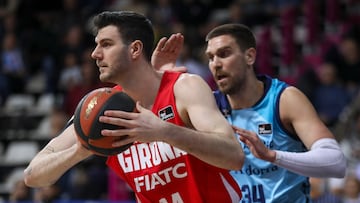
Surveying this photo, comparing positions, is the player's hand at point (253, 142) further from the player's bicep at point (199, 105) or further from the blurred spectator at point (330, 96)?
the blurred spectator at point (330, 96)

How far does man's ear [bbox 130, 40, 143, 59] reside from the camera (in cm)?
435

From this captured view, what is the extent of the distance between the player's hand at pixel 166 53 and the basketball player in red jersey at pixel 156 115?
48 centimetres

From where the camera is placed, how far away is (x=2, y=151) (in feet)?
43.1

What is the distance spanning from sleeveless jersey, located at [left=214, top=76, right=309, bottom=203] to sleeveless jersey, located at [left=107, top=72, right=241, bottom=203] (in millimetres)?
868

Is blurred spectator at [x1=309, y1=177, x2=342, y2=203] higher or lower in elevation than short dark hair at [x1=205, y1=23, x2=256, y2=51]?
lower

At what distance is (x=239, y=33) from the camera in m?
5.72

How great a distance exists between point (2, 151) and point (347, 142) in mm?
5729

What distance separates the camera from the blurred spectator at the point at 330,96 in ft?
35.2

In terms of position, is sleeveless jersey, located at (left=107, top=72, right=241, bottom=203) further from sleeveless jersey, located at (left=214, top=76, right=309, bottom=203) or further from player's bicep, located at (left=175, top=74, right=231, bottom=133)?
sleeveless jersey, located at (left=214, top=76, right=309, bottom=203)

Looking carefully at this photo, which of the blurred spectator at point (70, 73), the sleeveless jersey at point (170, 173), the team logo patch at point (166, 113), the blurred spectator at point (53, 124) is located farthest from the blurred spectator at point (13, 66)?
the team logo patch at point (166, 113)

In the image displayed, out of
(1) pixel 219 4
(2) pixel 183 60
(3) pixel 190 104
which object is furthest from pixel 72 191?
(3) pixel 190 104

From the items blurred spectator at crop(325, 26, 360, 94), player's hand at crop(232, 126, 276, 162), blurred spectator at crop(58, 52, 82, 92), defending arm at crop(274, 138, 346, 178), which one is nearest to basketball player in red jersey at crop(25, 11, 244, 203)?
player's hand at crop(232, 126, 276, 162)

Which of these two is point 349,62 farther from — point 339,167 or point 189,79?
point 189,79

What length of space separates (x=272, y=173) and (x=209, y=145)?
67.8 inches
